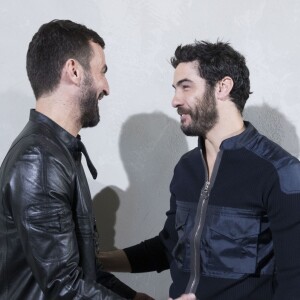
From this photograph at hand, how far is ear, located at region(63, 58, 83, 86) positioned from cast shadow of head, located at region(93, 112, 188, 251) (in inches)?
24.8

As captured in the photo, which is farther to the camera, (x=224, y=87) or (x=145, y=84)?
(x=145, y=84)

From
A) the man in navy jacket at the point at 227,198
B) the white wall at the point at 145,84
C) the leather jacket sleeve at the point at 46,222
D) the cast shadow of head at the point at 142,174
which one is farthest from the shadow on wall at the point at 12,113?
the leather jacket sleeve at the point at 46,222

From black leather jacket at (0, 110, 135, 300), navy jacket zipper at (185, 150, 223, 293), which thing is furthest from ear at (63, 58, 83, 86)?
navy jacket zipper at (185, 150, 223, 293)

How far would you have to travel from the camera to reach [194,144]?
75.2 inches

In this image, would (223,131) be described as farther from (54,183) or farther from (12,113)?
(12,113)

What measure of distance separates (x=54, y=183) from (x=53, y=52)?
0.34 m

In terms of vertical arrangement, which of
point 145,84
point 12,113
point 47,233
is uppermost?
point 145,84

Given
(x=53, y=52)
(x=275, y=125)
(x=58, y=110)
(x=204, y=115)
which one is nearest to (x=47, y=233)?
(x=58, y=110)

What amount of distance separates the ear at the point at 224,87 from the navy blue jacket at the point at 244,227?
0.12m

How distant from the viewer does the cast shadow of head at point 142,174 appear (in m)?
1.92

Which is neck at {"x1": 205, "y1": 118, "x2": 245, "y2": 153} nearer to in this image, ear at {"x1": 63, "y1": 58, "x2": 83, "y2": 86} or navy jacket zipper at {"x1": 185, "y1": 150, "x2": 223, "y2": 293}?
navy jacket zipper at {"x1": 185, "y1": 150, "x2": 223, "y2": 293}

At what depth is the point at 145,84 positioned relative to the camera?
191 cm

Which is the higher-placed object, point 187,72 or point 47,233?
point 187,72

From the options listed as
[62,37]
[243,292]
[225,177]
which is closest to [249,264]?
[243,292]
